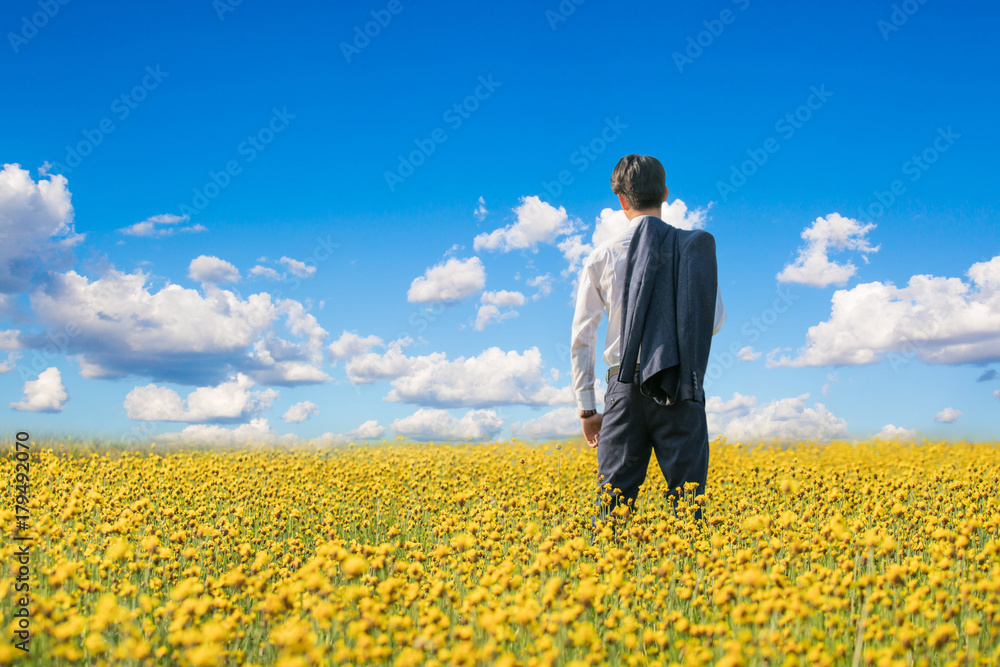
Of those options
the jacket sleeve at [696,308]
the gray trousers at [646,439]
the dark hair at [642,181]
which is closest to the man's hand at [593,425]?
the gray trousers at [646,439]

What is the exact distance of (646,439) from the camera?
13.8 feet

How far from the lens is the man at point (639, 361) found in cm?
405

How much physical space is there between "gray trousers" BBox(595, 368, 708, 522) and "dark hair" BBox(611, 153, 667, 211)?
1233 millimetres

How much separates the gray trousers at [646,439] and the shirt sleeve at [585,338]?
0.18 m

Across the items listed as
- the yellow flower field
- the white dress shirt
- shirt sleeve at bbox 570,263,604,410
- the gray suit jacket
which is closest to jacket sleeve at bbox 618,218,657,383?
the gray suit jacket

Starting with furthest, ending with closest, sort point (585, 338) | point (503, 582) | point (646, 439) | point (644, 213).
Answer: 1. point (644, 213)
2. point (585, 338)
3. point (646, 439)
4. point (503, 582)

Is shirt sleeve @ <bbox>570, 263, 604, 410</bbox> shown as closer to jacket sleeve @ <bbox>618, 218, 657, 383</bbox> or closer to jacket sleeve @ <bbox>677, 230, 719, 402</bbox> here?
jacket sleeve @ <bbox>618, 218, 657, 383</bbox>

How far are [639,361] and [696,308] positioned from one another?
48 cm

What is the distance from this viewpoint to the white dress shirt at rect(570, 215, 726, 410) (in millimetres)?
4270

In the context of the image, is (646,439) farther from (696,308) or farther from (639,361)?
(696,308)

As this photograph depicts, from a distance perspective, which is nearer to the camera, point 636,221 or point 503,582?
point 503,582

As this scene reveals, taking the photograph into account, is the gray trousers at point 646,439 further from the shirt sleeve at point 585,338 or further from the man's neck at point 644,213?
the man's neck at point 644,213

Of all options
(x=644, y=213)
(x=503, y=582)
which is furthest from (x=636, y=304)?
(x=503, y=582)

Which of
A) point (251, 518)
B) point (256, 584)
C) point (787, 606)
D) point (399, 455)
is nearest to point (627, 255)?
point (787, 606)
